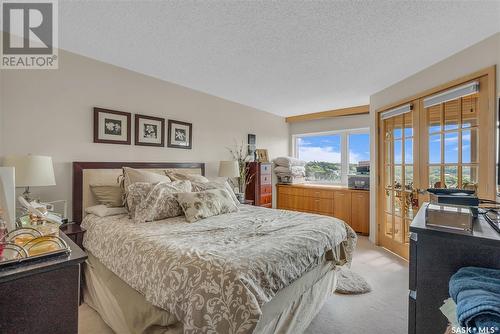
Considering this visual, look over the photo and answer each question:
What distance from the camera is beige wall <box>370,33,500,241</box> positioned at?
2.08 meters

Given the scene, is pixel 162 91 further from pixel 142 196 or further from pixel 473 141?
pixel 473 141

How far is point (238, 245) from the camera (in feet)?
5.11

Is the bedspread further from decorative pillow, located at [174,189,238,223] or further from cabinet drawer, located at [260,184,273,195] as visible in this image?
cabinet drawer, located at [260,184,273,195]

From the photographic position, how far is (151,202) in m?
2.18

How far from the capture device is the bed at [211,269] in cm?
115

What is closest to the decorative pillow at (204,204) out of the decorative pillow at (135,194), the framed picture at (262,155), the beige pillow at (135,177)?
the decorative pillow at (135,194)

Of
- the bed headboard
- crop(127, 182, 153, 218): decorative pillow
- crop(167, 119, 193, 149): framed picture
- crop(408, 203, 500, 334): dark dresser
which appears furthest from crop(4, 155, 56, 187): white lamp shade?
crop(408, 203, 500, 334): dark dresser

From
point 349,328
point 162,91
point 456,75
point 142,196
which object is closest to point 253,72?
point 162,91

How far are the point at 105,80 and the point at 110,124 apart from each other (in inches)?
18.8

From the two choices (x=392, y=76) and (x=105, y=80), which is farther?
(x=392, y=76)

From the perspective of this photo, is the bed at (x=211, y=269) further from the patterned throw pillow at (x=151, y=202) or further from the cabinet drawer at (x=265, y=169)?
the cabinet drawer at (x=265, y=169)

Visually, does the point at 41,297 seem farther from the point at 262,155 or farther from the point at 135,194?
the point at 262,155

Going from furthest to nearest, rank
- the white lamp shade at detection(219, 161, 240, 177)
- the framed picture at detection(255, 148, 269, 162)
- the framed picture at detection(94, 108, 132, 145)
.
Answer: the framed picture at detection(255, 148, 269, 162)
the white lamp shade at detection(219, 161, 240, 177)
the framed picture at detection(94, 108, 132, 145)

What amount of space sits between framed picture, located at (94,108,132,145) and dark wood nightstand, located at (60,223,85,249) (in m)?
0.92
